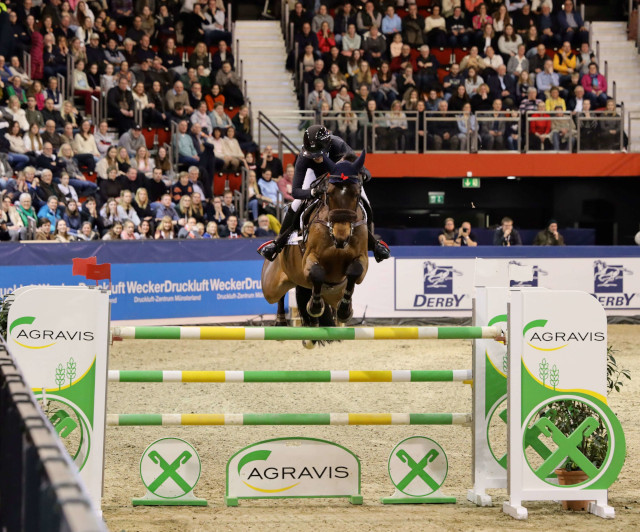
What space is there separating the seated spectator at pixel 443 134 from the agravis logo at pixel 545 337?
50.2ft

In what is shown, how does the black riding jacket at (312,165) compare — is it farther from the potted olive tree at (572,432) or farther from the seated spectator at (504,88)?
the seated spectator at (504,88)

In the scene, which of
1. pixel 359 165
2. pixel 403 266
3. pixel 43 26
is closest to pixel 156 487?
pixel 359 165

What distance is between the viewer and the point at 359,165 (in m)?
7.25

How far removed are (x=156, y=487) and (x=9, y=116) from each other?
1210 centimetres

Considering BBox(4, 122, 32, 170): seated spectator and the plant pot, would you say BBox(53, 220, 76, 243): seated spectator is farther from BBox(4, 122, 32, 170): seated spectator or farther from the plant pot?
the plant pot

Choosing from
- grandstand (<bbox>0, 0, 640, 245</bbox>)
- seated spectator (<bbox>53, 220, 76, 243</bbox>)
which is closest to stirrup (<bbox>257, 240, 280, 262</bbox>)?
seated spectator (<bbox>53, 220, 76, 243</bbox>)

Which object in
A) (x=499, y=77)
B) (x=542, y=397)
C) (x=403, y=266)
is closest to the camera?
(x=542, y=397)

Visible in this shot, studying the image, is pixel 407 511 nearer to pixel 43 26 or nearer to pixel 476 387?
pixel 476 387

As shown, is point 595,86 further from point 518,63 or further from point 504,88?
point 504,88

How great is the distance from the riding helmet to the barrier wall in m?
7.68

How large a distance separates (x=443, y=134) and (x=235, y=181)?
4.68 m

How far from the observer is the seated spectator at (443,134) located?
21.1 meters

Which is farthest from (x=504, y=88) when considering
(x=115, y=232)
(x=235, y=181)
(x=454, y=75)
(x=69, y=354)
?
(x=69, y=354)

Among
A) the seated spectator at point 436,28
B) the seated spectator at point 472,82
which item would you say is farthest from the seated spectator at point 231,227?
the seated spectator at point 436,28
